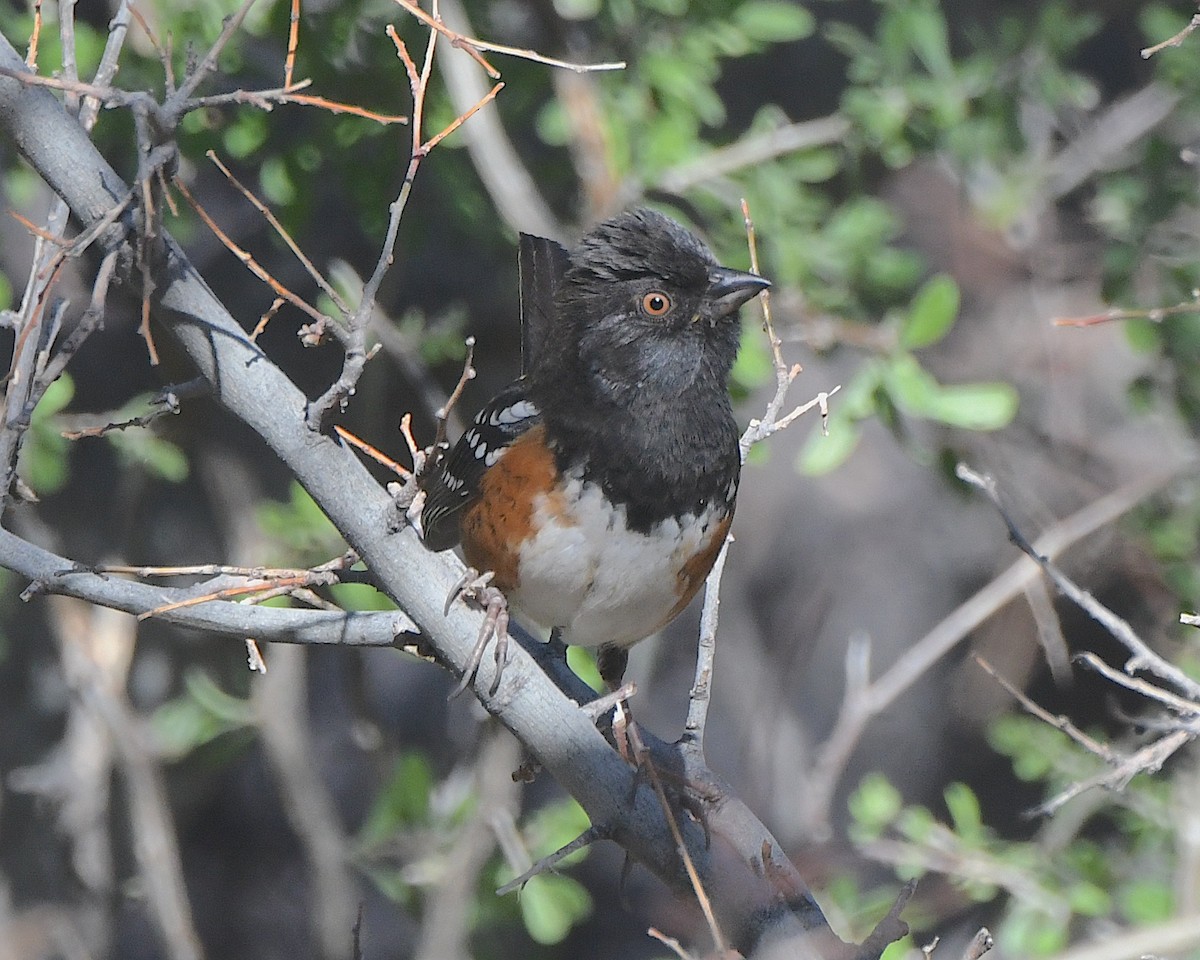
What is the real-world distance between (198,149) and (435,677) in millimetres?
2070

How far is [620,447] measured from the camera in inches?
76.5

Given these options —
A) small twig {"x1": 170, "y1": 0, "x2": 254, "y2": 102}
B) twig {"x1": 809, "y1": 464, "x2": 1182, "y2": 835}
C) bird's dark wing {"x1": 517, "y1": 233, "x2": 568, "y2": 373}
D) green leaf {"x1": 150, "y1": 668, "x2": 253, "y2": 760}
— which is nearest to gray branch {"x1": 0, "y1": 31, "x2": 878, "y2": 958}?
small twig {"x1": 170, "y1": 0, "x2": 254, "y2": 102}

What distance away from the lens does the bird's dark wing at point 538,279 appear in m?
2.27

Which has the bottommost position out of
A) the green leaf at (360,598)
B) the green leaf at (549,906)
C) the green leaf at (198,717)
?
the green leaf at (549,906)

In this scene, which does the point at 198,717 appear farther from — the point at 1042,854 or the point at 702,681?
the point at 1042,854

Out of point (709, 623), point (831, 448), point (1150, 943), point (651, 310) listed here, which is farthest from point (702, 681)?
point (831, 448)

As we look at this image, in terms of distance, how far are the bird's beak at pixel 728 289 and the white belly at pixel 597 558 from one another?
30cm

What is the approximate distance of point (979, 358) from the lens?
399cm

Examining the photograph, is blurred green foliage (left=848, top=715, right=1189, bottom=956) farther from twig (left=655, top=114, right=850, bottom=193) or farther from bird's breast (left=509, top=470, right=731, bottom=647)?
twig (left=655, top=114, right=850, bottom=193)

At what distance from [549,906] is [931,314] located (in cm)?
139

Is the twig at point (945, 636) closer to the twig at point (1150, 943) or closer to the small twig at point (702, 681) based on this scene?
the twig at point (1150, 943)

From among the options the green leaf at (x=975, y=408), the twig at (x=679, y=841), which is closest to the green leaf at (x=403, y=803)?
the green leaf at (x=975, y=408)

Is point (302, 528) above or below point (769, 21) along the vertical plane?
below

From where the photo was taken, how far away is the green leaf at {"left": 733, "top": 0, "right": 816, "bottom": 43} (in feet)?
8.67
